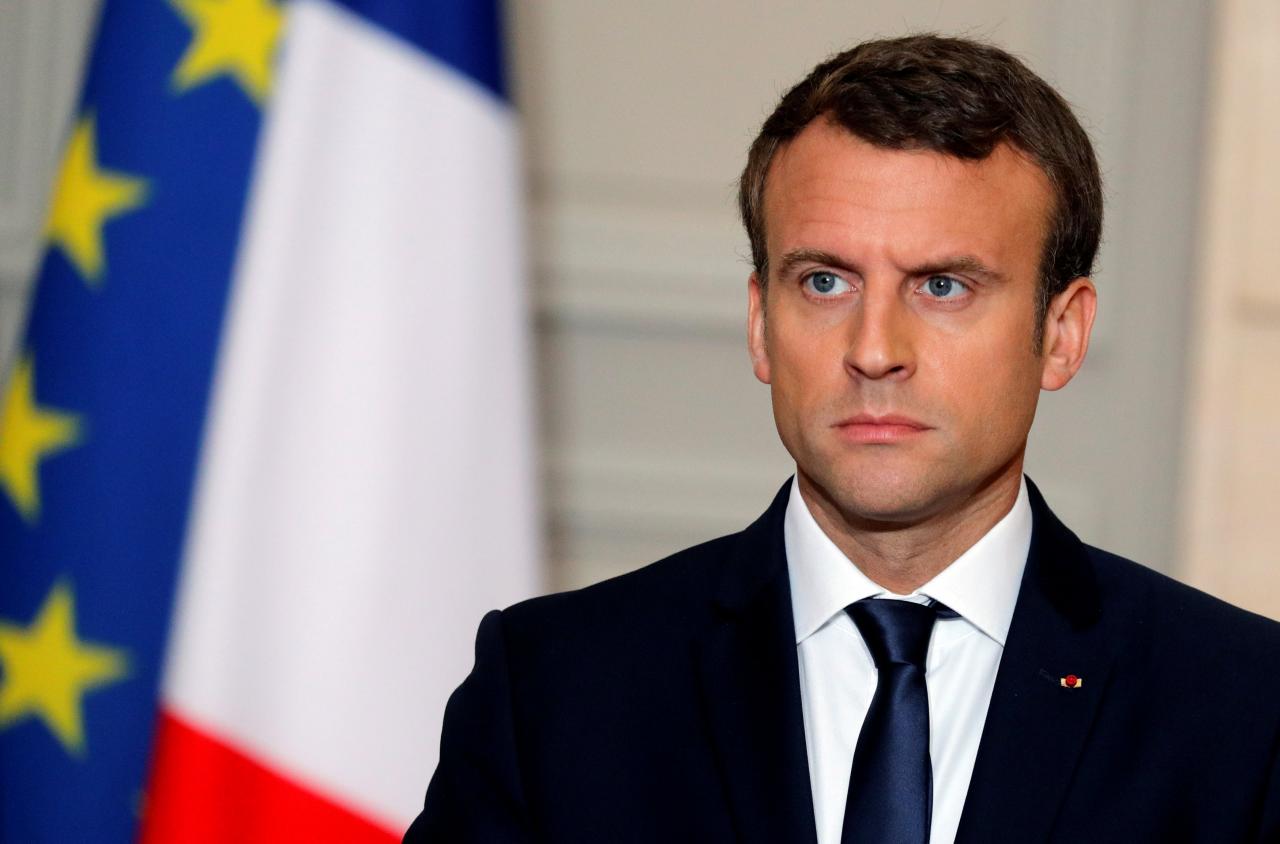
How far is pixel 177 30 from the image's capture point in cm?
225

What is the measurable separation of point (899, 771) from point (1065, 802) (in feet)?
0.37

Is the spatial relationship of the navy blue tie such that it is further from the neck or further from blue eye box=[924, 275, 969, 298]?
blue eye box=[924, 275, 969, 298]

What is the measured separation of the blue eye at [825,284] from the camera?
1.20 m

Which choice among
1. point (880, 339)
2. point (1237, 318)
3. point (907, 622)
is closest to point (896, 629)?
point (907, 622)

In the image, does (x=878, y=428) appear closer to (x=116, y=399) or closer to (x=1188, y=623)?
(x=1188, y=623)

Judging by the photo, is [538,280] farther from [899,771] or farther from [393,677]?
[899,771]

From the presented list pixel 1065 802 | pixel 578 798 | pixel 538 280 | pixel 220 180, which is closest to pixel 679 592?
pixel 578 798

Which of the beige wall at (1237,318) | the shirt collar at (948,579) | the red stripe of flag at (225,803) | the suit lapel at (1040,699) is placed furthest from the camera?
the beige wall at (1237,318)

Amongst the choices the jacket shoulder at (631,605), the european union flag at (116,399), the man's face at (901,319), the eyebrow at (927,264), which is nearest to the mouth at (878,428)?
the man's face at (901,319)

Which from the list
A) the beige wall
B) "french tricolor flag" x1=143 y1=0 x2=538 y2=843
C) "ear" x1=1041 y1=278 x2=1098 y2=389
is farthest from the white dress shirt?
the beige wall

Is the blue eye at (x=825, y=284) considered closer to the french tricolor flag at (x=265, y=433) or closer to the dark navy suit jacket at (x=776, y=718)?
the dark navy suit jacket at (x=776, y=718)

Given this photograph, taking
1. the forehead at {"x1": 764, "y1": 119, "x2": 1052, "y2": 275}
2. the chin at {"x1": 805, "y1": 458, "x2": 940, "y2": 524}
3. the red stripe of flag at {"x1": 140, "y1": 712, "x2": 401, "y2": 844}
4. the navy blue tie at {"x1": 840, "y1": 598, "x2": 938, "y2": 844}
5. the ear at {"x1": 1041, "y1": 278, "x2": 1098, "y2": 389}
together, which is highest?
the forehead at {"x1": 764, "y1": 119, "x2": 1052, "y2": 275}

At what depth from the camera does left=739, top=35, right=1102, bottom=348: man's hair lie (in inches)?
46.7

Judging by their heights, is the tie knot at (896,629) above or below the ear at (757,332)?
below
